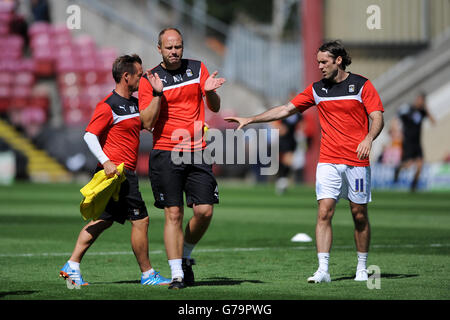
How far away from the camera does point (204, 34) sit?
38219 mm

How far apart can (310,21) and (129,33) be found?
7980mm

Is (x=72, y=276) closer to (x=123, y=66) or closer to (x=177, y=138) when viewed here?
(x=177, y=138)

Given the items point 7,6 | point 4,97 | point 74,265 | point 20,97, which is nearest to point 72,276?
point 74,265

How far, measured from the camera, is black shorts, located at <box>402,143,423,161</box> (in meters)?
25.2

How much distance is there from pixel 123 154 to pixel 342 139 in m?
2.04

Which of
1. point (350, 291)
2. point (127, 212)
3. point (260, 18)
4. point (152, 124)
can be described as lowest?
point (350, 291)

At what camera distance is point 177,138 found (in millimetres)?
8289

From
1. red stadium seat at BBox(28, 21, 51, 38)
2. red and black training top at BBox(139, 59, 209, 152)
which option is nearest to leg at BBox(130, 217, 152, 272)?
red and black training top at BBox(139, 59, 209, 152)

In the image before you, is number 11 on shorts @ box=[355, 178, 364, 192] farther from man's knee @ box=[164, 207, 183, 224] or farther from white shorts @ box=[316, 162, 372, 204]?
man's knee @ box=[164, 207, 183, 224]

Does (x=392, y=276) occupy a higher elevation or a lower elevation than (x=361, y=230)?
lower

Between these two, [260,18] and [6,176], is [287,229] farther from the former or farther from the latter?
[260,18]

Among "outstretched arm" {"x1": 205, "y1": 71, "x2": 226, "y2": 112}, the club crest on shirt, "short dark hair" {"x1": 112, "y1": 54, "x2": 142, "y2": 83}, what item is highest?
"short dark hair" {"x1": 112, "y1": 54, "x2": 142, "y2": 83}
